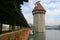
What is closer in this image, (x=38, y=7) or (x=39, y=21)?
(x=39, y=21)

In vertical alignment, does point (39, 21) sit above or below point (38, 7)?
below

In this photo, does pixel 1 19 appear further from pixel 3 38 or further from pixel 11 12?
pixel 3 38

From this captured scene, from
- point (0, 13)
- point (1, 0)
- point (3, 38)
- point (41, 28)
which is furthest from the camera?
point (41, 28)

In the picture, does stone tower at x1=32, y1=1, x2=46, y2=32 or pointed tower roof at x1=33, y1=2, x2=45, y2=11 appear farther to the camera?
pointed tower roof at x1=33, y1=2, x2=45, y2=11

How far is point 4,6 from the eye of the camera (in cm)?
930

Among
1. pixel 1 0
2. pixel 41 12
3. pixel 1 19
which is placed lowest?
pixel 1 19

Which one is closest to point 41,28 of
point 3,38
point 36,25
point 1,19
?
point 36,25

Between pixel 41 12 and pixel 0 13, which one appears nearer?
pixel 0 13

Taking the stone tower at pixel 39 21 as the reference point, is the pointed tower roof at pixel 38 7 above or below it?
above

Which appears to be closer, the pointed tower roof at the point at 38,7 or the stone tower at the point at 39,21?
the stone tower at the point at 39,21

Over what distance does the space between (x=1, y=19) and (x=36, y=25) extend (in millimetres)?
76715

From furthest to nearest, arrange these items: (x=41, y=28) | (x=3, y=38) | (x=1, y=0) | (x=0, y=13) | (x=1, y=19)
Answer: (x=41, y=28), (x=1, y=19), (x=0, y=13), (x=1, y=0), (x=3, y=38)

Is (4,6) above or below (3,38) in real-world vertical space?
above

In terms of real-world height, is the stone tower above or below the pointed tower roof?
below
